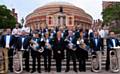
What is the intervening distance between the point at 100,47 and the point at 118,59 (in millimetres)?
984

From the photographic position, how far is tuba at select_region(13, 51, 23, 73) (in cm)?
1855

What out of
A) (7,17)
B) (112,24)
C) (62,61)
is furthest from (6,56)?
(7,17)

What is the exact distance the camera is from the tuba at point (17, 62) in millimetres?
18547

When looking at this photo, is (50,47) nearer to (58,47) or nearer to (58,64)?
(58,47)

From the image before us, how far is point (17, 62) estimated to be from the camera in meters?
18.6

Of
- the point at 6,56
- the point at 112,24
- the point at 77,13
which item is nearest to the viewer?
the point at 6,56

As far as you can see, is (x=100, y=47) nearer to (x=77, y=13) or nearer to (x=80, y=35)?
(x=80, y=35)

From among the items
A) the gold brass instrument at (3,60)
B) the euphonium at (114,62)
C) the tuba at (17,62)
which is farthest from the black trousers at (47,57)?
the euphonium at (114,62)

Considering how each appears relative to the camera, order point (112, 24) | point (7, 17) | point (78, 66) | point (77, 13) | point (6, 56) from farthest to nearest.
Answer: point (77, 13), point (7, 17), point (112, 24), point (78, 66), point (6, 56)

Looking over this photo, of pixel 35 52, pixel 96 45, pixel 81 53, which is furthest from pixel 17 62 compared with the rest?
pixel 96 45

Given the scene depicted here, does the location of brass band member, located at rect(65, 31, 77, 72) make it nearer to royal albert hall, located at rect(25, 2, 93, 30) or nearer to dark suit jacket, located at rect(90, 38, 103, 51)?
dark suit jacket, located at rect(90, 38, 103, 51)

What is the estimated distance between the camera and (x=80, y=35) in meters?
19.0

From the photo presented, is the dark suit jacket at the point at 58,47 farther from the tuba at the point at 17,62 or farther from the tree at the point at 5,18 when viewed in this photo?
the tree at the point at 5,18

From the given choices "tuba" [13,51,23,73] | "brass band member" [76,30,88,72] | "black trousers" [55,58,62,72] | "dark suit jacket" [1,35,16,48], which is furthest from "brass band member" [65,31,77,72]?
"dark suit jacket" [1,35,16,48]
